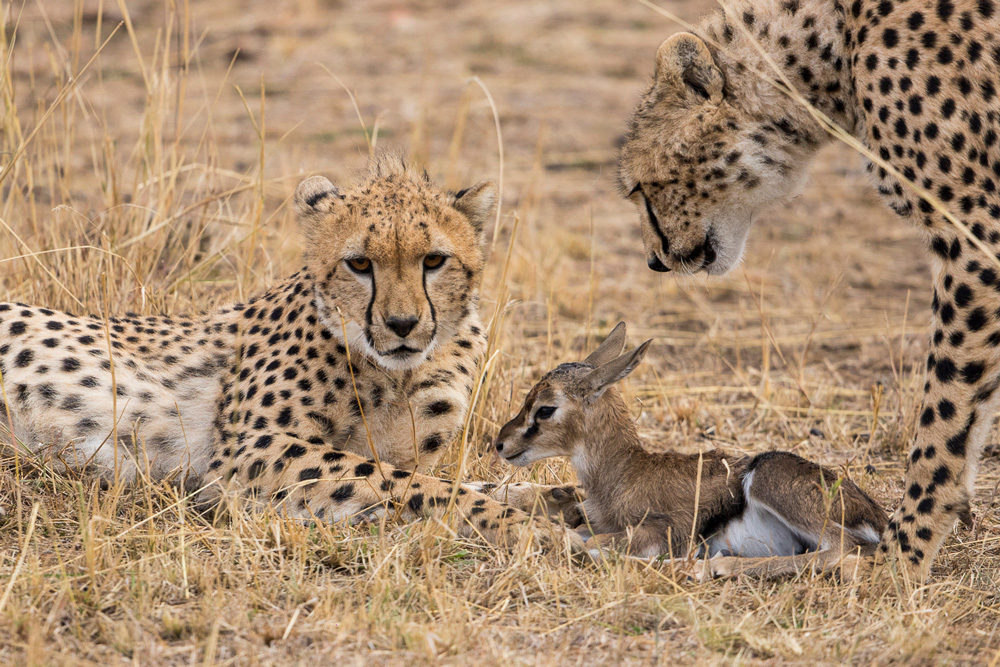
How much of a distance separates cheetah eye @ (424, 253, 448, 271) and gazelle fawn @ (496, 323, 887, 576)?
1.65ft

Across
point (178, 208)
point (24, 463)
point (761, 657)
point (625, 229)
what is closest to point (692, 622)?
point (761, 657)

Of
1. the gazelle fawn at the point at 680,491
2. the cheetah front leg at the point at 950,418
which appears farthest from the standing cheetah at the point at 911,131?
the gazelle fawn at the point at 680,491

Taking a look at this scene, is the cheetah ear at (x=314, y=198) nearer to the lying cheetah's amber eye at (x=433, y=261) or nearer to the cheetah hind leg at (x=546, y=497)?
Answer: the lying cheetah's amber eye at (x=433, y=261)

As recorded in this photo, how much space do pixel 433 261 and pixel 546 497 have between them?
90 cm

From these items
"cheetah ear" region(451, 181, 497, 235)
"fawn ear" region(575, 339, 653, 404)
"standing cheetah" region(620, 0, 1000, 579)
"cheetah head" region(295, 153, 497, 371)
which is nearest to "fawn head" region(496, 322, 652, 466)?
"fawn ear" region(575, 339, 653, 404)

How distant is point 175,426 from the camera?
153 inches

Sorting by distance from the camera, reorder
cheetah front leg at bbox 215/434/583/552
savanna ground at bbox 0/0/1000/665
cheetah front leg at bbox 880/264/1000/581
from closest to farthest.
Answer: savanna ground at bbox 0/0/1000/665
cheetah front leg at bbox 880/264/1000/581
cheetah front leg at bbox 215/434/583/552

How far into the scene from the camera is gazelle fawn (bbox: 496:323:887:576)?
324cm

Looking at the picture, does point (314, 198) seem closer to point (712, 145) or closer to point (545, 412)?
point (545, 412)

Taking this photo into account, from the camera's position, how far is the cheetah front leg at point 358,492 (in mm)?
3361

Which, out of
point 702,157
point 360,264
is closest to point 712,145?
point 702,157

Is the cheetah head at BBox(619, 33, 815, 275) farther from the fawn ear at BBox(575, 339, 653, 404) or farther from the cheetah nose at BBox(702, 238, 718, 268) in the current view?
the fawn ear at BBox(575, 339, 653, 404)

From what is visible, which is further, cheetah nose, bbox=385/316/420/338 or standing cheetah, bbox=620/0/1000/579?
cheetah nose, bbox=385/316/420/338

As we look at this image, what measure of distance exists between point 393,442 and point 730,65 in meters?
1.67
